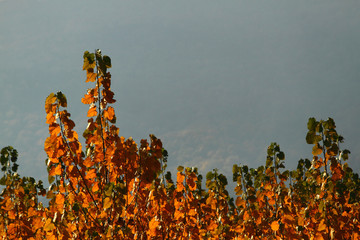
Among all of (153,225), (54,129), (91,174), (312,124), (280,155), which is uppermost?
(280,155)

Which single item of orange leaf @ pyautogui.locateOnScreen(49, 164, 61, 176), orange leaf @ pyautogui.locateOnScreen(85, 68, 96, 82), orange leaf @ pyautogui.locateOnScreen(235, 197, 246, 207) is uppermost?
orange leaf @ pyautogui.locateOnScreen(85, 68, 96, 82)

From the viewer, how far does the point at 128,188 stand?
3621 millimetres

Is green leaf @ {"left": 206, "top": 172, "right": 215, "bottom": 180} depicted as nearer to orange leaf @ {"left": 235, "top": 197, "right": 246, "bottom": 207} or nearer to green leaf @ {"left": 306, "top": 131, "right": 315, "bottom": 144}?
orange leaf @ {"left": 235, "top": 197, "right": 246, "bottom": 207}

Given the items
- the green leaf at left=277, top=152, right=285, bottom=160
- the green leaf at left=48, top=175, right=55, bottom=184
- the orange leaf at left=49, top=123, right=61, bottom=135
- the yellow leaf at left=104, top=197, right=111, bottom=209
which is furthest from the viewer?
the green leaf at left=277, top=152, right=285, bottom=160

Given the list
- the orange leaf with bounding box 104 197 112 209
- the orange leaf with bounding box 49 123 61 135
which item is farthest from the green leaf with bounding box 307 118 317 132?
the orange leaf with bounding box 49 123 61 135

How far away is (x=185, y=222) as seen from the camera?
180 inches

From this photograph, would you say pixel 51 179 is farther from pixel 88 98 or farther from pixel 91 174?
pixel 88 98

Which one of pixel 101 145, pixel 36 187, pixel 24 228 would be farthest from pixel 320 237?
pixel 36 187

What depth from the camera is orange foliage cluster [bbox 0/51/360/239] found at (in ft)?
10.9

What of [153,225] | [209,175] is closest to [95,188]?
[153,225]

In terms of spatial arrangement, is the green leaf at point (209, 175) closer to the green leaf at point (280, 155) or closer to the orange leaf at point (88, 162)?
the green leaf at point (280, 155)

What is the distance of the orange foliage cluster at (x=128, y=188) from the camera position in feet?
10.9

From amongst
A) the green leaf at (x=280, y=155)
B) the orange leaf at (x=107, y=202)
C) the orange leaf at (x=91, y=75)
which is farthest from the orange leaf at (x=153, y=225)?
the green leaf at (x=280, y=155)

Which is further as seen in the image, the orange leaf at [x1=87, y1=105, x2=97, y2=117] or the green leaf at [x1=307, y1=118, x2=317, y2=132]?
the green leaf at [x1=307, y1=118, x2=317, y2=132]
